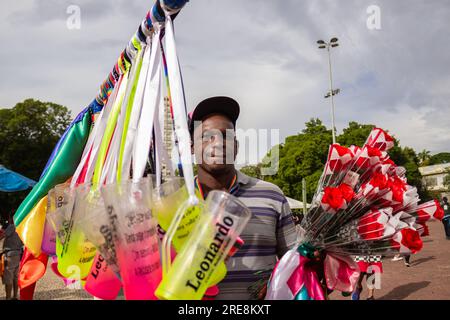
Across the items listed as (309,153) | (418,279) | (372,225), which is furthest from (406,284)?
(309,153)

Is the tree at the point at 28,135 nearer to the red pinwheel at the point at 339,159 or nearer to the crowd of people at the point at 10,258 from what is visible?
the crowd of people at the point at 10,258

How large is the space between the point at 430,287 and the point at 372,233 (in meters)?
7.67

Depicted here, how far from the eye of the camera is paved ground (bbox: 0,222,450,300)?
24.8ft

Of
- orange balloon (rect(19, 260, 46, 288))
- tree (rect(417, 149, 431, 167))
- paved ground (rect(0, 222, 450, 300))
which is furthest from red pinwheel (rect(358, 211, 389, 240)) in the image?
tree (rect(417, 149, 431, 167))

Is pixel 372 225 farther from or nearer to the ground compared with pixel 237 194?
nearer to the ground

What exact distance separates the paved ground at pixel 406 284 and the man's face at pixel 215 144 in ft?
19.9

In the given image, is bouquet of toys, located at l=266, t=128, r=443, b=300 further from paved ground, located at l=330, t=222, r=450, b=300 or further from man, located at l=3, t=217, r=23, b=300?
man, located at l=3, t=217, r=23, b=300

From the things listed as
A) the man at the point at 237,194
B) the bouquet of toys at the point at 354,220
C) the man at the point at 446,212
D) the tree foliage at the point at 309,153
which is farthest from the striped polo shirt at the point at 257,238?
the tree foliage at the point at 309,153

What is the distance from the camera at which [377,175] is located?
1.88 m

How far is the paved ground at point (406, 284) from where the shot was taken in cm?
756

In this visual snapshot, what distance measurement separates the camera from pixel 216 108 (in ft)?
6.34

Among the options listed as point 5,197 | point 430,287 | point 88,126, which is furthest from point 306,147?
point 88,126

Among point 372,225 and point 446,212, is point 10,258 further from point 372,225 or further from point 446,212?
point 446,212

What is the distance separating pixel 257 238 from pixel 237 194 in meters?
0.25
